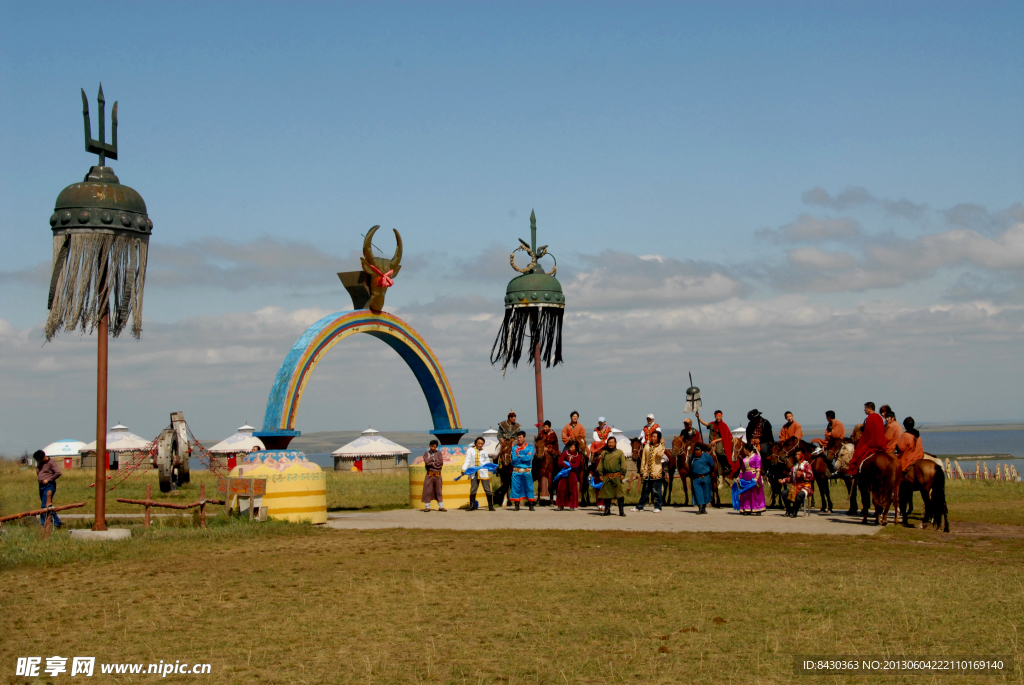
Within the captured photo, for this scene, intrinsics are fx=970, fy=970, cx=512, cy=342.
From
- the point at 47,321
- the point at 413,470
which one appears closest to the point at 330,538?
the point at 47,321

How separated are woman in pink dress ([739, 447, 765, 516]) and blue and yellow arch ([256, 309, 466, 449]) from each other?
20.5 ft

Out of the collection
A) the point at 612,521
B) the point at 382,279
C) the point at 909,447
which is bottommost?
the point at 612,521

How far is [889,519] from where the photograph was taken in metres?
17.7

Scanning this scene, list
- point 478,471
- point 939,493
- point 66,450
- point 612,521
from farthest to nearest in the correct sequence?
point 66,450 → point 478,471 → point 612,521 → point 939,493

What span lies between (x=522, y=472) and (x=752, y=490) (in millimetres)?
4832

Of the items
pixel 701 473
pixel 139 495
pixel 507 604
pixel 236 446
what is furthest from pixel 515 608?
pixel 236 446

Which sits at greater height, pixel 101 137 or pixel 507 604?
pixel 101 137

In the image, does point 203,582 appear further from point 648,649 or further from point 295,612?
point 648,649

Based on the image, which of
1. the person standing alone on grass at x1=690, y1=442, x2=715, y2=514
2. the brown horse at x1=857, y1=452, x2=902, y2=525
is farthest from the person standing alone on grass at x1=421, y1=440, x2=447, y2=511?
the brown horse at x1=857, y1=452, x2=902, y2=525

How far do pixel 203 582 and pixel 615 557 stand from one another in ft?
16.6

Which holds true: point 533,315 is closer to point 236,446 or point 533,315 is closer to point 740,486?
point 740,486

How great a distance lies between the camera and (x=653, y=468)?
19.2 meters

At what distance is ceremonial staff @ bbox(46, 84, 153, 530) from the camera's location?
1427 centimetres

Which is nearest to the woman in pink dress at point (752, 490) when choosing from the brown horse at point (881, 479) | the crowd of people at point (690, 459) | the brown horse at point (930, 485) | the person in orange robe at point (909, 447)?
the crowd of people at point (690, 459)
